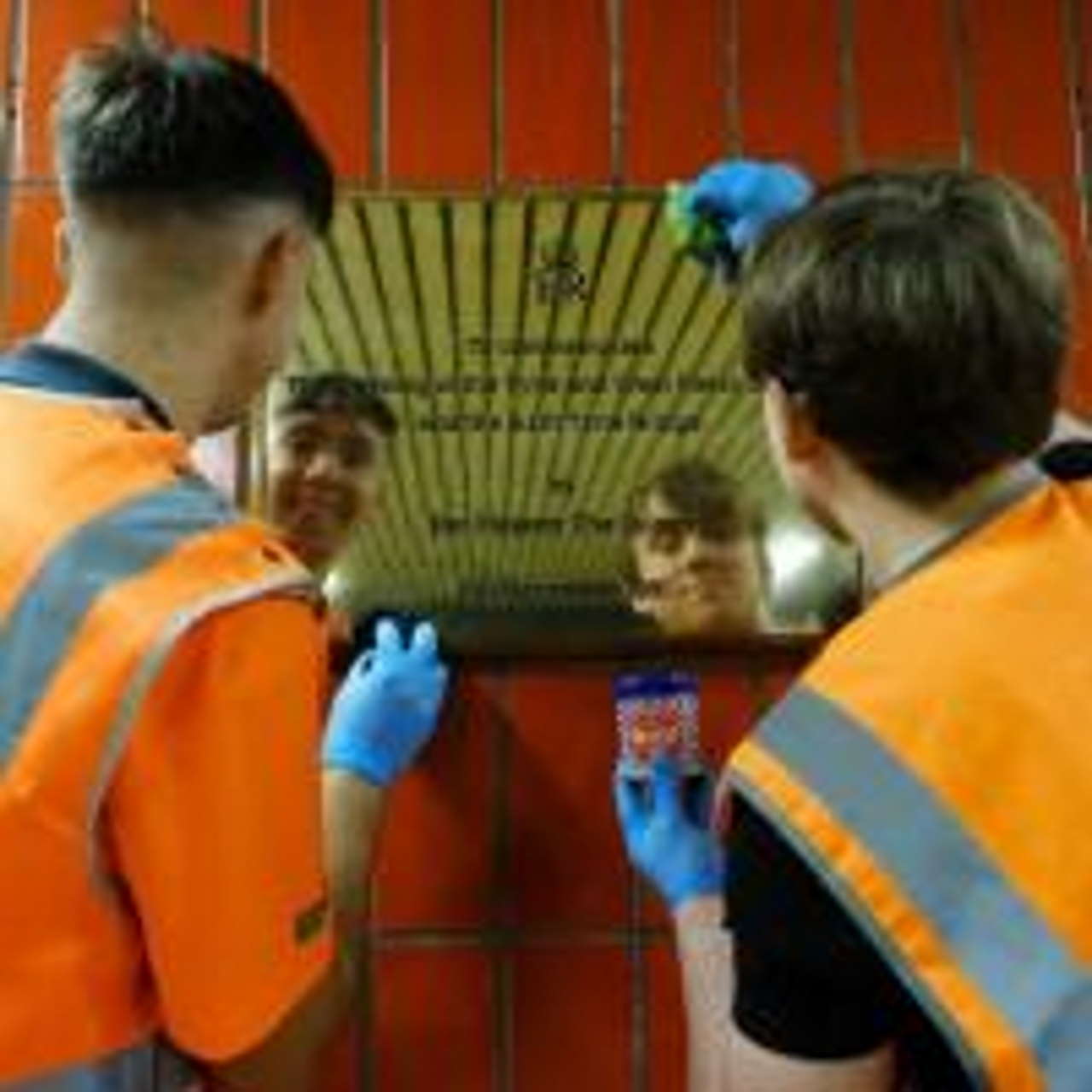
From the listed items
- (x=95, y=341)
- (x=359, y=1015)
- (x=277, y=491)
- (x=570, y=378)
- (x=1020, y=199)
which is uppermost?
(x=1020, y=199)

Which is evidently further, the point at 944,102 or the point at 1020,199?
the point at 944,102

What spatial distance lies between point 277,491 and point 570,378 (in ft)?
1.08

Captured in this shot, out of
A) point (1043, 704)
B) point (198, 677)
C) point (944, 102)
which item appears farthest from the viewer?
point (944, 102)

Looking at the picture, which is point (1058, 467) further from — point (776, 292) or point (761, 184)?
point (761, 184)

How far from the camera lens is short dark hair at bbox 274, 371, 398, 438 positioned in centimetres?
177

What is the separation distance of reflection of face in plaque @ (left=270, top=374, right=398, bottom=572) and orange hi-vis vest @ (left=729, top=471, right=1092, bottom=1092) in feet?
2.83

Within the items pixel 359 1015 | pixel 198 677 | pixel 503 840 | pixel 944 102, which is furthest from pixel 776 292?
pixel 944 102

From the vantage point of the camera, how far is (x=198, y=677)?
1.01m

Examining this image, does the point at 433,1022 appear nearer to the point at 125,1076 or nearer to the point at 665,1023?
the point at 665,1023

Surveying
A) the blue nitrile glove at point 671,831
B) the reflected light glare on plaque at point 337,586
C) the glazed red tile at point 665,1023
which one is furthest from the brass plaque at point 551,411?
the glazed red tile at point 665,1023

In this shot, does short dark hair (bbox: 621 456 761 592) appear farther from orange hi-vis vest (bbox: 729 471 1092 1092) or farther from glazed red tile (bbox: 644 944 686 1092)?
orange hi-vis vest (bbox: 729 471 1092 1092)

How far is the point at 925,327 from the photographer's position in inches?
39.9

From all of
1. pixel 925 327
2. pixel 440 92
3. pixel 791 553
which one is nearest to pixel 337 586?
pixel 791 553

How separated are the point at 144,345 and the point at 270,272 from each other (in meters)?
0.11
